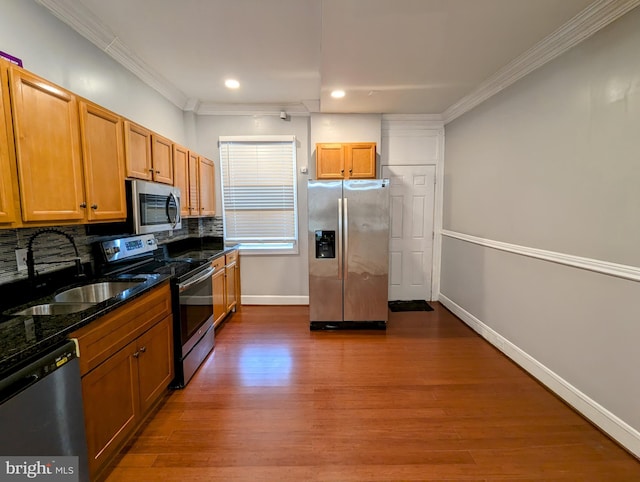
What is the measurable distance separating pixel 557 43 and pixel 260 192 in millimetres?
3371

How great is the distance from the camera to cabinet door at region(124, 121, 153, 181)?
2246 millimetres

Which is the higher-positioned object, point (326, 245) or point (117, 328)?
point (326, 245)

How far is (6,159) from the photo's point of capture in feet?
4.57

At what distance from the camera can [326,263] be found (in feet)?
11.4

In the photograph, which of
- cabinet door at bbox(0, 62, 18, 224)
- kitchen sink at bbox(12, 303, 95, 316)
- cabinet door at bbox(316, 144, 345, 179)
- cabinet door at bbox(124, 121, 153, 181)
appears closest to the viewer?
cabinet door at bbox(0, 62, 18, 224)

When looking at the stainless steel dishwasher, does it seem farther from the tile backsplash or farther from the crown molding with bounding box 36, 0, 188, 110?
the crown molding with bounding box 36, 0, 188, 110

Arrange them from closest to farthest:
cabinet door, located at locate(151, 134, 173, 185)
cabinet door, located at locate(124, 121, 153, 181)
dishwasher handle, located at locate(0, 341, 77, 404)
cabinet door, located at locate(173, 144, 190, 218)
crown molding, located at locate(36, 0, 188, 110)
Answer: dishwasher handle, located at locate(0, 341, 77, 404), crown molding, located at locate(36, 0, 188, 110), cabinet door, located at locate(124, 121, 153, 181), cabinet door, located at locate(151, 134, 173, 185), cabinet door, located at locate(173, 144, 190, 218)

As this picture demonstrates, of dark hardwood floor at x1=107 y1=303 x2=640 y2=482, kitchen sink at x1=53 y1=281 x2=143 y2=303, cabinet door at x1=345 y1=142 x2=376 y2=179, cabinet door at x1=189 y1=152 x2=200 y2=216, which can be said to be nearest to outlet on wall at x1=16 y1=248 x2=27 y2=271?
kitchen sink at x1=53 y1=281 x2=143 y2=303

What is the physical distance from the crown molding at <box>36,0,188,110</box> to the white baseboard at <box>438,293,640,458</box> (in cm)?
440

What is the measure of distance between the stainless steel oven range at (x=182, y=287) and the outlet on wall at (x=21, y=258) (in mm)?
502

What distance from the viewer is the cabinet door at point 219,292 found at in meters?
3.24

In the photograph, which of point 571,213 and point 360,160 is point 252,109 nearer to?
point 360,160

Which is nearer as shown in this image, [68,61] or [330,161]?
[68,61]

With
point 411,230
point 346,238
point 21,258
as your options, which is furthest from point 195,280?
point 411,230
